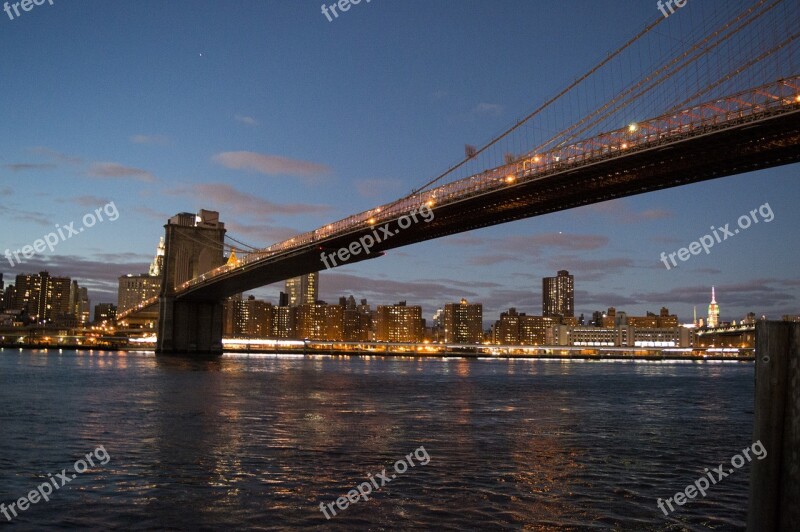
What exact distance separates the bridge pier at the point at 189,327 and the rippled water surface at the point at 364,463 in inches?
2148

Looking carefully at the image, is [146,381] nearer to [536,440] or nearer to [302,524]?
[536,440]

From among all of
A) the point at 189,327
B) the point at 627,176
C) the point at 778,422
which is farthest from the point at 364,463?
the point at 189,327

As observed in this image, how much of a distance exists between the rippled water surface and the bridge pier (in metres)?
54.6

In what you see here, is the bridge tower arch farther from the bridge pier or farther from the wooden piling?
the wooden piling

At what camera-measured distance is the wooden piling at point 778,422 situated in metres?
5.37

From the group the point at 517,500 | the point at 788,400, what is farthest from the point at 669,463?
the point at 788,400

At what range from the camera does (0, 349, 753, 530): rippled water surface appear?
9.45m

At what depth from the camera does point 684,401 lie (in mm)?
30859

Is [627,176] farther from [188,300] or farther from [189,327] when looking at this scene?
[189,327]

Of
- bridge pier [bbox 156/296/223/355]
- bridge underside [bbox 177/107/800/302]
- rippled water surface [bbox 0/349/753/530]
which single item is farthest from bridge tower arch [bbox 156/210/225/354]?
rippled water surface [bbox 0/349/753/530]

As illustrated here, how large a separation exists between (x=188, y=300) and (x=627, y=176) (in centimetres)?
5838

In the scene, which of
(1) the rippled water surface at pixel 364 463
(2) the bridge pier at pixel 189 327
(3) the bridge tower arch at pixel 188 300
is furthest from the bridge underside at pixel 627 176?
(3) the bridge tower arch at pixel 188 300

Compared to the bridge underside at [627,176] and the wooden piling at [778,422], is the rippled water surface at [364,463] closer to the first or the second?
the wooden piling at [778,422]

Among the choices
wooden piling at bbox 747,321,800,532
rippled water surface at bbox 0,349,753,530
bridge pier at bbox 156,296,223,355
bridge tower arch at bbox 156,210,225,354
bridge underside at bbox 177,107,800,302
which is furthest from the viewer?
bridge tower arch at bbox 156,210,225,354
